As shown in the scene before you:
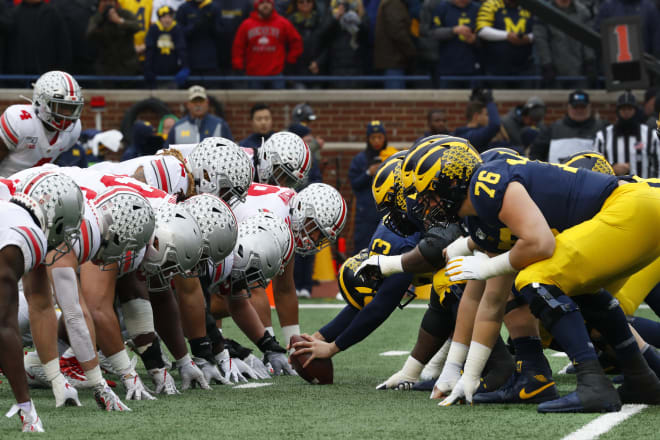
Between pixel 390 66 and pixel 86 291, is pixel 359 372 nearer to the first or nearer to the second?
pixel 86 291

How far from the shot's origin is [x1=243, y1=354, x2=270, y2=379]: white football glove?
6.50 meters

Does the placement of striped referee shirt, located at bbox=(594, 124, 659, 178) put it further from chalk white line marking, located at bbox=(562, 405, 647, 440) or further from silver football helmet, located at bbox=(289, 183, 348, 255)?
chalk white line marking, located at bbox=(562, 405, 647, 440)

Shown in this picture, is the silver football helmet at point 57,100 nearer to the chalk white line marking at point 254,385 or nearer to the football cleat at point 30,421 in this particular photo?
the chalk white line marking at point 254,385

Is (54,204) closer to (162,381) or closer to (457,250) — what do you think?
(162,381)

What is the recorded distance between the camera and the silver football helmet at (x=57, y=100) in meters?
7.13

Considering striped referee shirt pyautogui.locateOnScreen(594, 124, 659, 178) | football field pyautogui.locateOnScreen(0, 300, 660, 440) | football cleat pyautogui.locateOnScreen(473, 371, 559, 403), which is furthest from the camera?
striped referee shirt pyautogui.locateOnScreen(594, 124, 659, 178)

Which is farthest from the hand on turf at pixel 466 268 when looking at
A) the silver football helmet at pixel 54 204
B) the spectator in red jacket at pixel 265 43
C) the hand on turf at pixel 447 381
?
the spectator in red jacket at pixel 265 43

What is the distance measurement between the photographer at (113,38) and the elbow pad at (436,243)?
7.76 metres

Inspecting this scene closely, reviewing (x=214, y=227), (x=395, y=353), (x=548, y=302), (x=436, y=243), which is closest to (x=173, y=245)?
(x=214, y=227)

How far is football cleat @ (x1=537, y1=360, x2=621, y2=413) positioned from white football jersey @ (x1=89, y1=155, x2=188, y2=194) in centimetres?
255

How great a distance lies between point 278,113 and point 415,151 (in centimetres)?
875

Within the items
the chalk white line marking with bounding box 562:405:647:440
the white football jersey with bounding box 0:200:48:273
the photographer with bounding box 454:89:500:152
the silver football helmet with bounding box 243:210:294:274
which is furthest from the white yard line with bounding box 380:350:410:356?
the white football jersey with bounding box 0:200:48:273

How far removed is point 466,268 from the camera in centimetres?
491

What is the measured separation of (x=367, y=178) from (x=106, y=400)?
6.29 m
